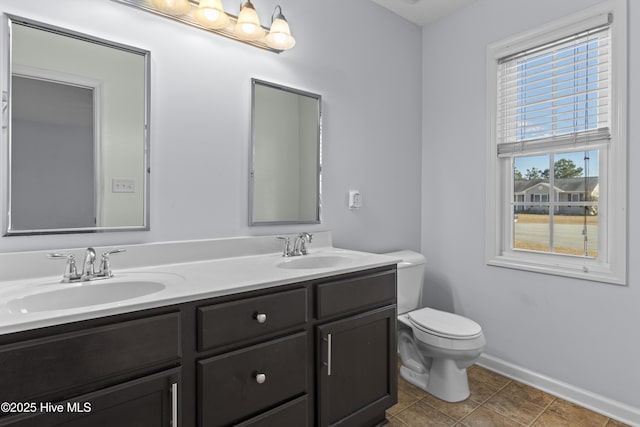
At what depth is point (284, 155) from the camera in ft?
6.34

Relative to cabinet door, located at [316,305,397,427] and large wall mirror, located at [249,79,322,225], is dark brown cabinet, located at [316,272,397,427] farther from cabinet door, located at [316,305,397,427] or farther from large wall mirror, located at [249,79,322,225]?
large wall mirror, located at [249,79,322,225]

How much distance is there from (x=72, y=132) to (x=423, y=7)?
2346 millimetres

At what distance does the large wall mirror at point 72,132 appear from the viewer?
4.01 ft

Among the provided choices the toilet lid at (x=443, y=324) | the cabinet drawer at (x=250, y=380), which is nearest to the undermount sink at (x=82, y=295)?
the cabinet drawer at (x=250, y=380)

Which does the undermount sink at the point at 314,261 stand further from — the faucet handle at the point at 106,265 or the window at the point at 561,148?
the window at the point at 561,148

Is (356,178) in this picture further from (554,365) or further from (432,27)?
(554,365)

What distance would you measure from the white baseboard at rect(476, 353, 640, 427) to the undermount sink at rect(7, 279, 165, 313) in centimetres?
218

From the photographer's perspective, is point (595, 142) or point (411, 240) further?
point (411, 240)

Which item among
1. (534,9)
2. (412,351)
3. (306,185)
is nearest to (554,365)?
(412,351)

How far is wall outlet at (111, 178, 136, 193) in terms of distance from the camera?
1.41 meters

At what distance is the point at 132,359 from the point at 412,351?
1761mm

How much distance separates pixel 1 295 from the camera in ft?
3.30

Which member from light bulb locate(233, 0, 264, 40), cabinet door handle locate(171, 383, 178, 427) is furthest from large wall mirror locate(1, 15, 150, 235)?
cabinet door handle locate(171, 383, 178, 427)

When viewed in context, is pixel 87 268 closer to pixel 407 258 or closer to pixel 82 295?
pixel 82 295
